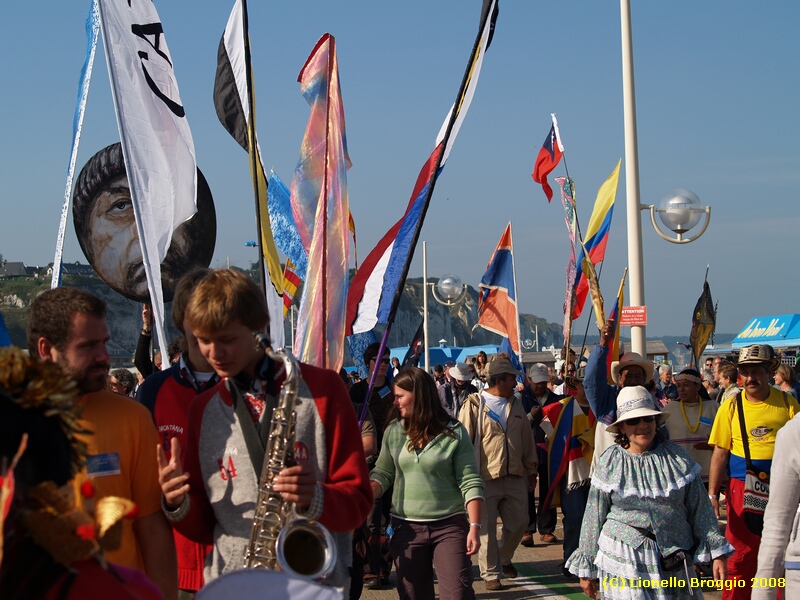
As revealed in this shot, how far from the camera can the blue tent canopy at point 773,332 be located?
3006cm

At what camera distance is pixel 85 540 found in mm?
1641

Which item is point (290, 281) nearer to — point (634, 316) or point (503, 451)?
point (503, 451)

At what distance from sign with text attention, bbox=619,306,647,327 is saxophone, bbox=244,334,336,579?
10.5m

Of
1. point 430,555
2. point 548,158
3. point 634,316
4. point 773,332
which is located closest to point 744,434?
point 430,555

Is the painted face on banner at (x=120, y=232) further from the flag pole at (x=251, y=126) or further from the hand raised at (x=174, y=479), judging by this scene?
the hand raised at (x=174, y=479)

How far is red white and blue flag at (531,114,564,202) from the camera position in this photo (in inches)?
550

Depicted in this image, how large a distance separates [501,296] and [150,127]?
36.0 ft

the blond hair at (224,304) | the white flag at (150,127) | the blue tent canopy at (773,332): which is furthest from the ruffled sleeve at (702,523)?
the blue tent canopy at (773,332)

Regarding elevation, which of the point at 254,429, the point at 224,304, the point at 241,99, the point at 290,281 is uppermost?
the point at 241,99

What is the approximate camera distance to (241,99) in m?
6.68

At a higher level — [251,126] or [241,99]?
[241,99]

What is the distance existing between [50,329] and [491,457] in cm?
606

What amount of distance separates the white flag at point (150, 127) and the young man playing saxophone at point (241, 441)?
117 inches

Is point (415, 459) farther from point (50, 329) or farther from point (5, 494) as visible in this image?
point (5, 494)
